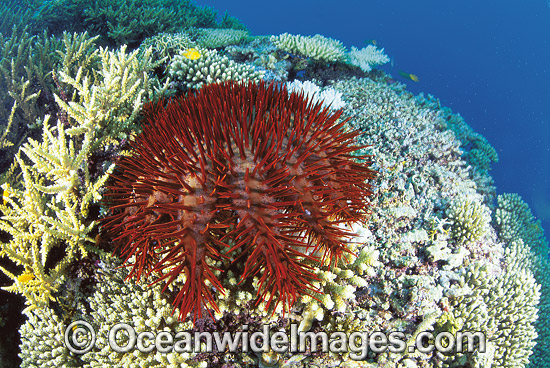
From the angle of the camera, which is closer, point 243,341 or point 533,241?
point 243,341

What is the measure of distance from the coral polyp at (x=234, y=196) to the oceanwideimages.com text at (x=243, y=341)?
0.76m

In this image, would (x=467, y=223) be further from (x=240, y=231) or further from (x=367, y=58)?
(x=367, y=58)

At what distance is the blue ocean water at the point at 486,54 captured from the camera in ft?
107

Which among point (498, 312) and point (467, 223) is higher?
point (467, 223)

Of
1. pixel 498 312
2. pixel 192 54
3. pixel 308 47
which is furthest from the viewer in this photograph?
pixel 308 47

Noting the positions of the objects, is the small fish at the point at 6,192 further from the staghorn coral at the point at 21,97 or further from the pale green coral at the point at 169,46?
the pale green coral at the point at 169,46

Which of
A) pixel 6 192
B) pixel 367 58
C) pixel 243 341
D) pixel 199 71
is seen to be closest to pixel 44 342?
pixel 6 192

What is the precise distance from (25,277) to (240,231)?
8.40ft

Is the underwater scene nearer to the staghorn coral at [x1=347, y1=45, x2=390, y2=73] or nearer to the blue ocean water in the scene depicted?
the staghorn coral at [x1=347, y1=45, x2=390, y2=73]

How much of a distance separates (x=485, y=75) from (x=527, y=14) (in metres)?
17.0

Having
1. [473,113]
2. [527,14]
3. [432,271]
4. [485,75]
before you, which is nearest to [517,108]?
[473,113]

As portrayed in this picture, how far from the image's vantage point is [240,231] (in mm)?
2264

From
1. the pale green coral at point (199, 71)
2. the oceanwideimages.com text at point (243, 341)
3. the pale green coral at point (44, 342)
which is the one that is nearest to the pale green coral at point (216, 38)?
the pale green coral at point (199, 71)

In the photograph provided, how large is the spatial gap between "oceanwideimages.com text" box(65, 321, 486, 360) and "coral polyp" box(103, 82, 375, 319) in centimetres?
76
